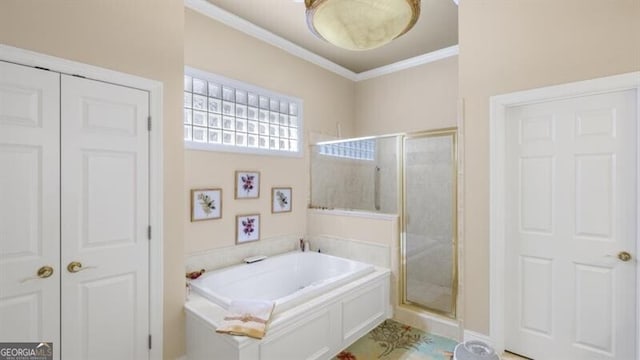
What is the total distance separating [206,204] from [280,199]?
0.92 meters

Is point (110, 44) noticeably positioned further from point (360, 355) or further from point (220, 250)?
point (360, 355)

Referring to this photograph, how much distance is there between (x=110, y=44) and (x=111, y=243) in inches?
49.5

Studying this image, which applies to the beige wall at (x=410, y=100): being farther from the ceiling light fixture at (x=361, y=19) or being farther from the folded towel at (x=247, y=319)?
the folded towel at (x=247, y=319)

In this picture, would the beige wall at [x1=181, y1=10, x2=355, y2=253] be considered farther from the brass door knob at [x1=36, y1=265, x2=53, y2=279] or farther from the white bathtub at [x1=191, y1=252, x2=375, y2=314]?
the brass door knob at [x1=36, y1=265, x2=53, y2=279]

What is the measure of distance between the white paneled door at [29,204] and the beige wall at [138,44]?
22 cm

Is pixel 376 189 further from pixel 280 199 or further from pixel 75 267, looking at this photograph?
pixel 75 267

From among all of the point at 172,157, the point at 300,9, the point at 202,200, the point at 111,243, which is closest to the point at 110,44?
the point at 172,157

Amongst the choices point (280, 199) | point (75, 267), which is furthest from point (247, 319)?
point (280, 199)

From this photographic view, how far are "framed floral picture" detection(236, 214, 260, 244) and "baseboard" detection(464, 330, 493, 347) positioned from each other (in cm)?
221

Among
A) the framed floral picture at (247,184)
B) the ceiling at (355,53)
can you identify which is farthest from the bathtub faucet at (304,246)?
the ceiling at (355,53)

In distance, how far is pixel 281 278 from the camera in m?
3.29

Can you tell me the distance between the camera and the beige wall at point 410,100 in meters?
3.75

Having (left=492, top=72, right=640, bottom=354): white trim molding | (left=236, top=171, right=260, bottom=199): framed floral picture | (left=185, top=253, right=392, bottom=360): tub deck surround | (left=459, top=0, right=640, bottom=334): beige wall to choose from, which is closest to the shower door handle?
(left=185, top=253, right=392, bottom=360): tub deck surround

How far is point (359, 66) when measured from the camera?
170 inches
